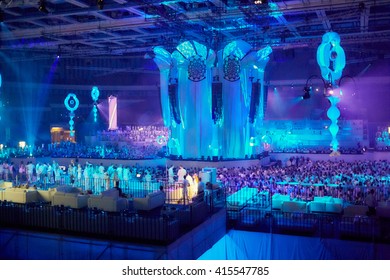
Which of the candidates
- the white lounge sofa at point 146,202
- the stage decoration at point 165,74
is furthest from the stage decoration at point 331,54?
the stage decoration at point 165,74

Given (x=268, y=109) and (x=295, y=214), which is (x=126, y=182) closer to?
(x=295, y=214)

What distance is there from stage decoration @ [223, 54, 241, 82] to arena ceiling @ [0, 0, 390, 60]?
170cm

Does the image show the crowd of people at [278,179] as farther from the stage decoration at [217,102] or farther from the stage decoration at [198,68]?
the stage decoration at [198,68]

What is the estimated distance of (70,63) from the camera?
38.9 metres

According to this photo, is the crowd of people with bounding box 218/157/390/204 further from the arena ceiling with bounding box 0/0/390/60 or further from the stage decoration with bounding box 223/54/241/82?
the arena ceiling with bounding box 0/0/390/60

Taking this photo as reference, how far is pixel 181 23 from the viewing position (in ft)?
67.8

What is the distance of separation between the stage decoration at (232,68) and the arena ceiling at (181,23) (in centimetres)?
170

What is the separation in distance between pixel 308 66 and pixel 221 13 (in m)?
17.2

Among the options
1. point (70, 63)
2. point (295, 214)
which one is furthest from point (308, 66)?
point (295, 214)

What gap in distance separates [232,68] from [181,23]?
411 cm

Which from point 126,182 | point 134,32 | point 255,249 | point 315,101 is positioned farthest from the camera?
point 315,101

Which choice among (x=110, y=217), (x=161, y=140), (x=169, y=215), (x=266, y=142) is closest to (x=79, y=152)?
(x=161, y=140)

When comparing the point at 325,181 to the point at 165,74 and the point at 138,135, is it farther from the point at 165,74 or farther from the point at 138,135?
the point at 138,135

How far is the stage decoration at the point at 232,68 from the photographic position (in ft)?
75.2
